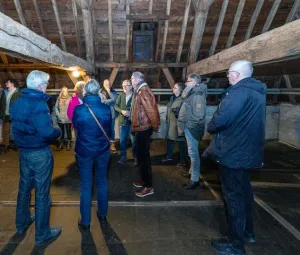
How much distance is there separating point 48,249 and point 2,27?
7.03 feet

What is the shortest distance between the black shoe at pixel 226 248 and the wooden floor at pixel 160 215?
10 cm

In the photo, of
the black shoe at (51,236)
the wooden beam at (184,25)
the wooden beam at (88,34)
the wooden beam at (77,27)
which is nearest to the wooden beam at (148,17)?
the wooden beam at (184,25)

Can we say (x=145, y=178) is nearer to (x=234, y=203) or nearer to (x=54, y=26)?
(x=234, y=203)

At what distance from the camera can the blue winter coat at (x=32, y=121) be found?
213cm

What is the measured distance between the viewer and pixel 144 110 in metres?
3.26

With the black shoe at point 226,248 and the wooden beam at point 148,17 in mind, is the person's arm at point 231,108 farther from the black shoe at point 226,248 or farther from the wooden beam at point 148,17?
the wooden beam at point 148,17

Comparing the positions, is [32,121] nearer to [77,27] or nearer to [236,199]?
[236,199]

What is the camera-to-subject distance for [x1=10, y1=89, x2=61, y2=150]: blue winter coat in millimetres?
2129

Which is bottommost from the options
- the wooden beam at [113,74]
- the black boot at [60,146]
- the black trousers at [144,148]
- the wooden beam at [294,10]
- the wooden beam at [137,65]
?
the black boot at [60,146]

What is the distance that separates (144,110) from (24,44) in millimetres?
1640

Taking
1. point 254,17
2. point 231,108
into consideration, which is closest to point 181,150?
point 231,108

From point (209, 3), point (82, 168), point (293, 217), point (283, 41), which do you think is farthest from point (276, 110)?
point (82, 168)

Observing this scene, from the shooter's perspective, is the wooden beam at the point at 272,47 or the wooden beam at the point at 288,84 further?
A: the wooden beam at the point at 288,84

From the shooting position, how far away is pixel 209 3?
4832 millimetres
